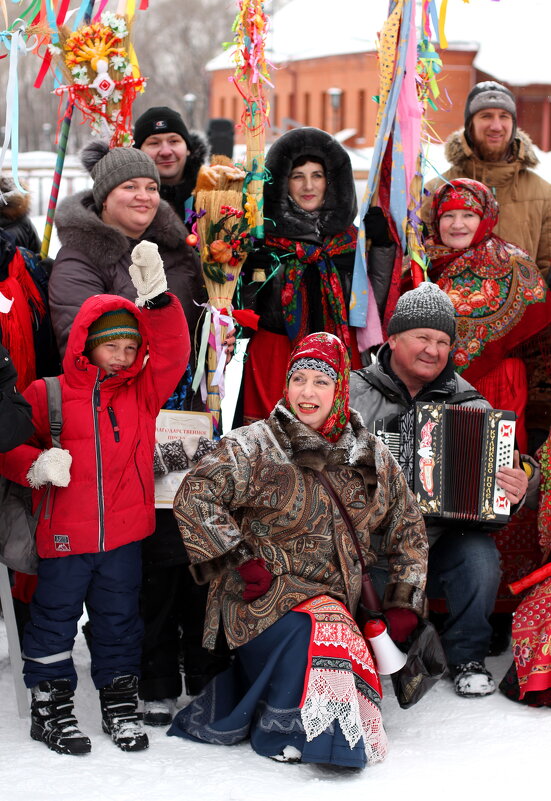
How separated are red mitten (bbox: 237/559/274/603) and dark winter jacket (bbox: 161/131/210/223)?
1.66 m

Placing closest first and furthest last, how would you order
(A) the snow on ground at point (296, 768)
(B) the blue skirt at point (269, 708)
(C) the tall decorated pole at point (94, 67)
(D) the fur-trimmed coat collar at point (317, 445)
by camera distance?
(A) the snow on ground at point (296, 768), (B) the blue skirt at point (269, 708), (D) the fur-trimmed coat collar at point (317, 445), (C) the tall decorated pole at point (94, 67)

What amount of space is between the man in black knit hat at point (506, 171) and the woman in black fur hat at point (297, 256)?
651mm

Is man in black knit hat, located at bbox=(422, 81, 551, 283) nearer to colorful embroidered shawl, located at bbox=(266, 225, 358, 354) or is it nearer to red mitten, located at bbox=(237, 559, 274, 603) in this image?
colorful embroidered shawl, located at bbox=(266, 225, 358, 354)

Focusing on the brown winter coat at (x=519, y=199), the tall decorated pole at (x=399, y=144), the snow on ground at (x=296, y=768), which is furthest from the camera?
the brown winter coat at (x=519, y=199)

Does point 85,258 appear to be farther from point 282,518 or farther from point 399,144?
point 399,144

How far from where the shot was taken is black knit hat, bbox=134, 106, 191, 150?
4688mm

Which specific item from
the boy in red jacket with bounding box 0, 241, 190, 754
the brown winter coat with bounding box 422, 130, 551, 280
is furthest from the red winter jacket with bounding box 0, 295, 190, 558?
the brown winter coat with bounding box 422, 130, 551, 280

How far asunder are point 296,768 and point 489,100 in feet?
10.4

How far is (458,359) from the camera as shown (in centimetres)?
456

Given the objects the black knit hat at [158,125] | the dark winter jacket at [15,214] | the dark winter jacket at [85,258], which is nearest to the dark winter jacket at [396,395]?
the dark winter jacket at [85,258]

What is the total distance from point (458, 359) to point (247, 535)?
1417mm

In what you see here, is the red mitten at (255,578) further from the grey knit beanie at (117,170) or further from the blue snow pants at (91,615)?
the grey knit beanie at (117,170)

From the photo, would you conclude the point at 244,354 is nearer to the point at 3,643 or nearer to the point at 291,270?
the point at 291,270

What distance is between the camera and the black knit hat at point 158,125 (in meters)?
4.69
